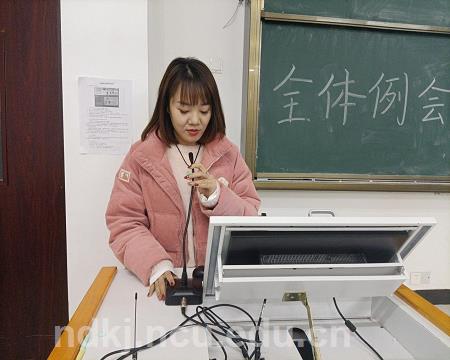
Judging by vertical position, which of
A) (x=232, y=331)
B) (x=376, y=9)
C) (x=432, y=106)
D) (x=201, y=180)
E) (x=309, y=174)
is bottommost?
(x=232, y=331)

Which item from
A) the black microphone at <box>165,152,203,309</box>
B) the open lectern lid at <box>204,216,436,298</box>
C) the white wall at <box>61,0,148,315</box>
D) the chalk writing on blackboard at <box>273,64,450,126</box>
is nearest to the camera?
the open lectern lid at <box>204,216,436,298</box>

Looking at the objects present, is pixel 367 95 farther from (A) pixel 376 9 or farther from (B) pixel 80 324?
(B) pixel 80 324

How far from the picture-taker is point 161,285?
901 millimetres

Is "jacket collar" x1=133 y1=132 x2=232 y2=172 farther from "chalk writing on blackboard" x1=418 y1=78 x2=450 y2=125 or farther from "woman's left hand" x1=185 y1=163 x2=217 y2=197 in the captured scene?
"chalk writing on blackboard" x1=418 y1=78 x2=450 y2=125

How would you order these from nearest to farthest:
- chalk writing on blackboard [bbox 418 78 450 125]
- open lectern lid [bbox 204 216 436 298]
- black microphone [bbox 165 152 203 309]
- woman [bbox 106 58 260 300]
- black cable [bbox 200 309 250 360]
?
1. open lectern lid [bbox 204 216 436 298]
2. black cable [bbox 200 309 250 360]
3. black microphone [bbox 165 152 203 309]
4. woman [bbox 106 58 260 300]
5. chalk writing on blackboard [bbox 418 78 450 125]

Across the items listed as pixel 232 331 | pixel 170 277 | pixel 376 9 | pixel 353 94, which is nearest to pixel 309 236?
pixel 232 331

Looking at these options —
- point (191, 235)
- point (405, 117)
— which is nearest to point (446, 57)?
point (405, 117)

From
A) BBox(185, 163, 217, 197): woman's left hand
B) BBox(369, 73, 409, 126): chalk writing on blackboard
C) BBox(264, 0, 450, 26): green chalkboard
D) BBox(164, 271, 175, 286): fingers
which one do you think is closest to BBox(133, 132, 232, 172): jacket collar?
BBox(185, 163, 217, 197): woman's left hand

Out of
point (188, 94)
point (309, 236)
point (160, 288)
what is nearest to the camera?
point (309, 236)

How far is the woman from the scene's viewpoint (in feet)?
3.42

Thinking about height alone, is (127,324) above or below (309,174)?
below

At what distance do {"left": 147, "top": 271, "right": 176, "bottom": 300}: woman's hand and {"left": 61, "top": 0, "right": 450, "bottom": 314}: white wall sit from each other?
0.92m

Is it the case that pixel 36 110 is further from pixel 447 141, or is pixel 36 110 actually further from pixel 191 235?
pixel 447 141

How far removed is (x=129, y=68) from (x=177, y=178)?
76 centimetres
